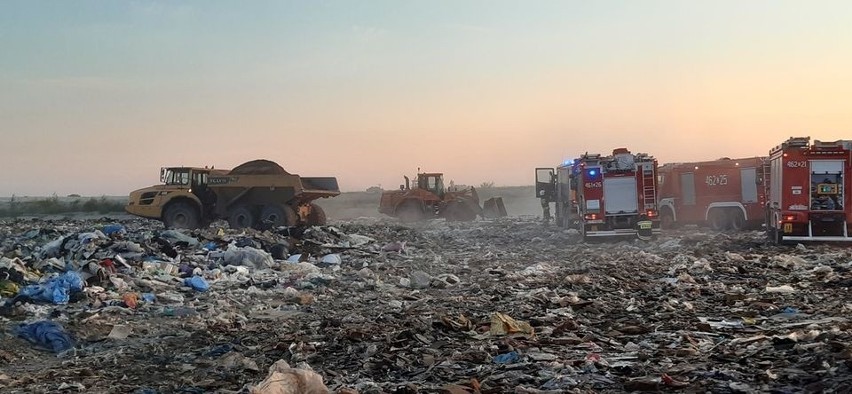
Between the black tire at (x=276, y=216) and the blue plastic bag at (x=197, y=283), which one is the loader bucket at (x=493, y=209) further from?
the blue plastic bag at (x=197, y=283)

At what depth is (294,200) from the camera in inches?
855

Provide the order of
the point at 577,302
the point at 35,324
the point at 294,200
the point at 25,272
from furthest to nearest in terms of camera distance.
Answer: the point at 294,200 → the point at 25,272 → the point at 577,302 → the point at 35,324

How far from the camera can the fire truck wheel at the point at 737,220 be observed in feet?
70.7

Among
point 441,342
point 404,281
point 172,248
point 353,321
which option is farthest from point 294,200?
point 441,342

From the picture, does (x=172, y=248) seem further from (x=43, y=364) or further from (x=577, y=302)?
(x=577, y=302)

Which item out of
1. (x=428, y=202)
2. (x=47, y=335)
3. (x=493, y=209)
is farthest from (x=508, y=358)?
(x=493, y=209)

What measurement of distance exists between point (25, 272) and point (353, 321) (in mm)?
6403

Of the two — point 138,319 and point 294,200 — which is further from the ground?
point 294,200

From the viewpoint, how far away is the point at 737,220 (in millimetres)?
21766

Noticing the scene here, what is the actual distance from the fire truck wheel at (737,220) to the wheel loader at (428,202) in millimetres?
11618

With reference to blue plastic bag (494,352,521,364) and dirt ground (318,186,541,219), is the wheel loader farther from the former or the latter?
blue plastic bag (494,352,521,364)

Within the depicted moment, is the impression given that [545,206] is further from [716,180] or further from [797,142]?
[797,142]

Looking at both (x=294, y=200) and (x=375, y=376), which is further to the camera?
(x=294, y=200)

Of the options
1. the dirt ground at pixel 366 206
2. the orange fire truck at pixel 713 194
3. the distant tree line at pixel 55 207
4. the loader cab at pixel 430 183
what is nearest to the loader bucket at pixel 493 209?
the loader cab at pixel 430 183
